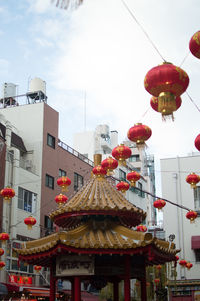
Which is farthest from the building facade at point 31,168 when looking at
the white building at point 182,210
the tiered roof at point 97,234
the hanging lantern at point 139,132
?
the hanging lantern at point 139,132

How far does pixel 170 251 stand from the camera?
15758mm

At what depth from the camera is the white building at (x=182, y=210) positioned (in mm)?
34875

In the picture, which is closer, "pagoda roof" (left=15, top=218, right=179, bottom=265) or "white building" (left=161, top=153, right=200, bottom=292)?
"pagoda roof" (left=15, top=218, right=179, bottom=265)

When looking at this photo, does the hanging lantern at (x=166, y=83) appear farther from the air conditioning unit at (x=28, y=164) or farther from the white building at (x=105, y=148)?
the white building at (x=105, y=148)

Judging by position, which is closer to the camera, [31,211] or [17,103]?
[31,211]

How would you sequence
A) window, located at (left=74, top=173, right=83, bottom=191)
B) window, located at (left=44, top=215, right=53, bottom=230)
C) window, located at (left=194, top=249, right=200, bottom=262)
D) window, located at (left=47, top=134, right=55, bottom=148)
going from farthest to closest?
window, located at (left=74, top=173, right=83, bottom=191) < window, located at (left=47, top=134, right=55, bottom=148) < window, located at (left=44, top=215, right=53, bottom=230) < window, located at (left=194, top=249, right=200, bottom=262)

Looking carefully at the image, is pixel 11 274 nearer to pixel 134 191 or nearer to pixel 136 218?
pixel 136 218

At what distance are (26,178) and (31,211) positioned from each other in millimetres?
2781

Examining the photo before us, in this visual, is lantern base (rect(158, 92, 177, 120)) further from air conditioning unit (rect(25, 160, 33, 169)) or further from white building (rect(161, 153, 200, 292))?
air conditioning unit (rect(25, 160, 33, 169))

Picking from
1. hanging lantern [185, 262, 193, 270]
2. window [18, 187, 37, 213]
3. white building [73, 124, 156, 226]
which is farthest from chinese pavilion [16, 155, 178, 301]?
white building [73, 124, 156, 226]

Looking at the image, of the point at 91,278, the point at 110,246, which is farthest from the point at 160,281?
the point at 110,246

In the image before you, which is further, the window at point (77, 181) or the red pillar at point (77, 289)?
the window at point (77, 181)

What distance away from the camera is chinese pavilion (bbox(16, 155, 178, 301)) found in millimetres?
14117

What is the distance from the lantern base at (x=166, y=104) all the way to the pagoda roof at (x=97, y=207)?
5.50 meters
